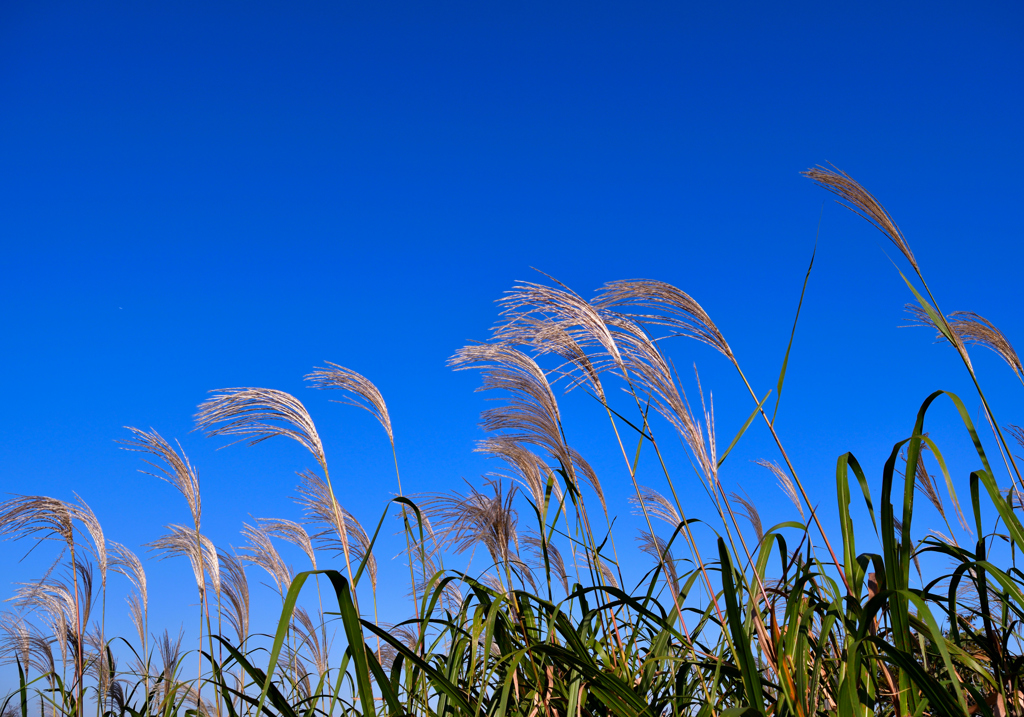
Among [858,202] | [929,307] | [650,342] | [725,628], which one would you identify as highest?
[858,202]

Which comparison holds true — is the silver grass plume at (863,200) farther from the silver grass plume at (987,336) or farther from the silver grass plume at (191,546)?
the silver grass plume at (191,546)

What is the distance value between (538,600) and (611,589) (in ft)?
0.67

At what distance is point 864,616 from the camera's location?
1.17 m

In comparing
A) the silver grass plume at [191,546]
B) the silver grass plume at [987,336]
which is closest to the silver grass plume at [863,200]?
the silver grass plume at [987,336]

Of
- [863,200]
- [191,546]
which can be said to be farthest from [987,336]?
[191,546]

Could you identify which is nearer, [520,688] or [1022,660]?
[1022,660]

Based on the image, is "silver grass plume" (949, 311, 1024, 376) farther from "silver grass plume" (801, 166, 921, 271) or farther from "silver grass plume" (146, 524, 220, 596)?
"silver grass plume" (146, 524, 220, 596)

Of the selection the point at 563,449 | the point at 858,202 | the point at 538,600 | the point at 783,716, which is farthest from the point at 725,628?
the point at 858,202

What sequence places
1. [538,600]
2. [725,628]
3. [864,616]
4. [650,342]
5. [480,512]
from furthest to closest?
[480,512] → [650,342] → [538,600] → [725,628] → [864,616]

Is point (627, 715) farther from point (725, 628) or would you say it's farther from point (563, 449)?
point (563, 449)

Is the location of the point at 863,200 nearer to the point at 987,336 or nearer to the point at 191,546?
the point at 987,336

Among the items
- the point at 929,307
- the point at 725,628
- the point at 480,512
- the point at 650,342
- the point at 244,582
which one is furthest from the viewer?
the point at 244,582

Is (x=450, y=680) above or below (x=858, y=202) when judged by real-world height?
below

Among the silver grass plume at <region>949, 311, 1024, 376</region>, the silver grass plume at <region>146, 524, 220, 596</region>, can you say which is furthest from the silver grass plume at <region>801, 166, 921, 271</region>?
the silver grass plume at <region>146, 524, 220, 596</region>
